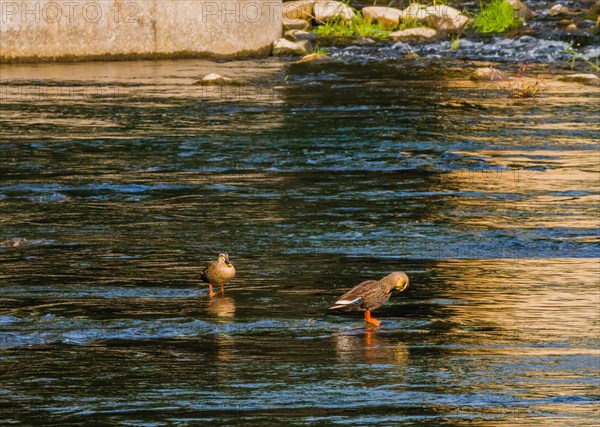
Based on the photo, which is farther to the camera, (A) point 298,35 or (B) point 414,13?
(B) point 414,13

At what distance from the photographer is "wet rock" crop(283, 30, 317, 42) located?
73.7 feet

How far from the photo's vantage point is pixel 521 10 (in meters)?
25.5

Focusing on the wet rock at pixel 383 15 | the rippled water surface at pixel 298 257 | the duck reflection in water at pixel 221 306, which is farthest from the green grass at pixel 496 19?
the duck reflection in water at pixel 221 306

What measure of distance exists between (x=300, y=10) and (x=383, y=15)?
1526mm

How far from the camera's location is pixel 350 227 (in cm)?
1020

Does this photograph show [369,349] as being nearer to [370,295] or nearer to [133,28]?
[370,295]

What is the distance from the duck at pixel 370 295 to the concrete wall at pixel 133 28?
13.5 metres

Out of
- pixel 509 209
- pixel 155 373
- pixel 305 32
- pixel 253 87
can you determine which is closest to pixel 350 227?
pixel 509 209

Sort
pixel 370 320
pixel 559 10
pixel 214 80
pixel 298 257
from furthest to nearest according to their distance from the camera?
1. pixel 559 10
2. pixel 214 80
3. pixel 298 257
4. pixel 370 320

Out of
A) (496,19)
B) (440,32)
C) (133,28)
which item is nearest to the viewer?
(133,28)

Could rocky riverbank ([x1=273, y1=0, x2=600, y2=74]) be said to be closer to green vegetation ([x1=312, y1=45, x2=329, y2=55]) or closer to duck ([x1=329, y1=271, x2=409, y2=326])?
green vegetation ([x1=312, y1=45, x2=329, y2=55])

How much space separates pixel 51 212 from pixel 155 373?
13.9ft

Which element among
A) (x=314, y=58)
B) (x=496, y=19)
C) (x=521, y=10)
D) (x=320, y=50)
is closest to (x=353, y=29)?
(x=320, y=50)

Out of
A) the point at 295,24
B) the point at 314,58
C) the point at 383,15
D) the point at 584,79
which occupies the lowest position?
the point at 584,79
